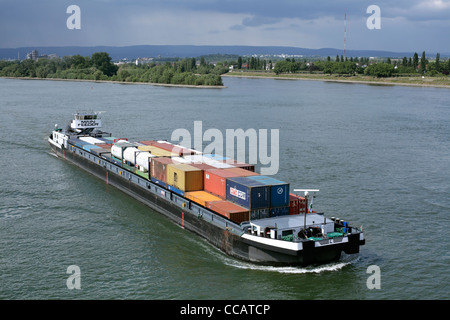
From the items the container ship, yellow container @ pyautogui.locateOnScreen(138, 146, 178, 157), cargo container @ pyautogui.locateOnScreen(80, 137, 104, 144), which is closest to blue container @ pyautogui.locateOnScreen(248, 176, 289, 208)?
the container ship

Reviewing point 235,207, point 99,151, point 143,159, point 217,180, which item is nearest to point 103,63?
point 99,151

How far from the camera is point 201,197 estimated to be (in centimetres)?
2575

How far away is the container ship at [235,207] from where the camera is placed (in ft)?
70.1

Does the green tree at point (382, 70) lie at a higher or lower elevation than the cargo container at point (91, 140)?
higher

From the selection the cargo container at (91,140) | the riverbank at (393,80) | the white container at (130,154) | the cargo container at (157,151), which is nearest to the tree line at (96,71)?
the riverbank at (393,80)

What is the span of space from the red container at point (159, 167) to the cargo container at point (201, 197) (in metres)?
3.05

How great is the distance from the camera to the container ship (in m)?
21.4

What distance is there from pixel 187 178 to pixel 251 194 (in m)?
5.03

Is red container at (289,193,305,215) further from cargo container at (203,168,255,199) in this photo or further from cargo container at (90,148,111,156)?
cargo container at (90,148,111,156)

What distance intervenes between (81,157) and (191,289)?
2457cm

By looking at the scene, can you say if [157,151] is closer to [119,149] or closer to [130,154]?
[130,154]

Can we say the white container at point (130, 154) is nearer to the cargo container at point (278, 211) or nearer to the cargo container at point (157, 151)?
the cargo container at point (157, 151)

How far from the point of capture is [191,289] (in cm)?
2006
